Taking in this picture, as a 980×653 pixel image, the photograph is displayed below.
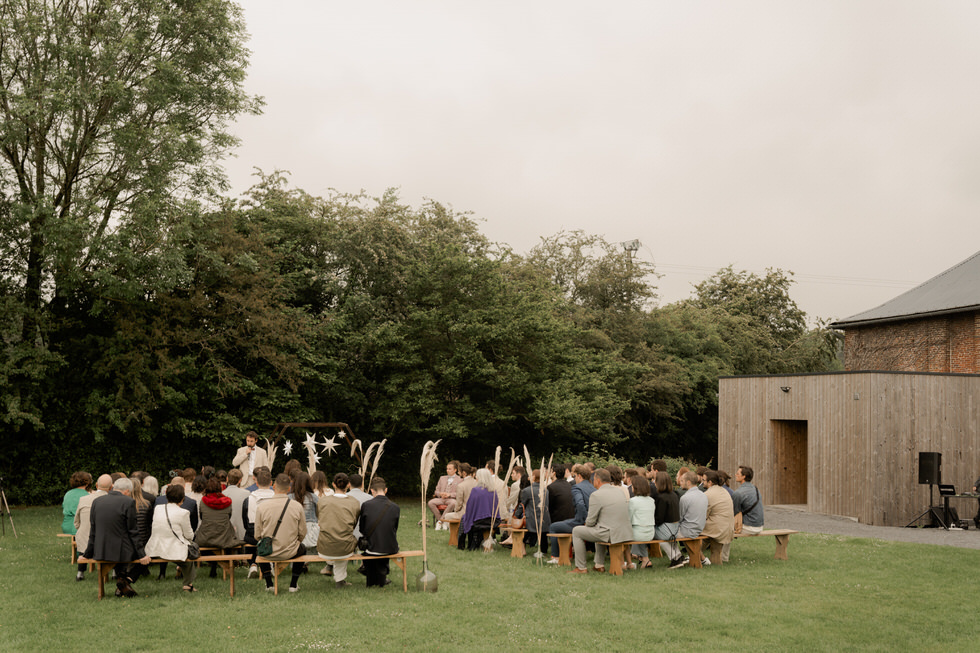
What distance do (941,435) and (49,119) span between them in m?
21.8

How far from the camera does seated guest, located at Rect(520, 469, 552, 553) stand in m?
12.3

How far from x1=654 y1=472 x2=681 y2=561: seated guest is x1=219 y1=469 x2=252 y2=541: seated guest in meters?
5.65

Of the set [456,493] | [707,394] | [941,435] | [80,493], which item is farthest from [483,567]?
[707,394]

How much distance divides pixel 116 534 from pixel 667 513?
7163mm

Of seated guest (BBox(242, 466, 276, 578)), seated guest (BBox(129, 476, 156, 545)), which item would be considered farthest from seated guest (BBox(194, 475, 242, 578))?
seated guest (BBox(129, 476, 156, 545))

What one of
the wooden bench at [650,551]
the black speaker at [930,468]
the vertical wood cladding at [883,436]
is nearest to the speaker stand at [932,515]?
the black speaker at [930,468]

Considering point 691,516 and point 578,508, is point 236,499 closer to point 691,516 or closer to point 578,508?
point 578,508

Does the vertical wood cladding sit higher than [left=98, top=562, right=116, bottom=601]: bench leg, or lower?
higher

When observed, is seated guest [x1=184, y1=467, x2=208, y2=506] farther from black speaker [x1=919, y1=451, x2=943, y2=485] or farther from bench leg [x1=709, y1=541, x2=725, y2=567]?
black speaker [x1=919, y1=451, x2=943, y2=485]

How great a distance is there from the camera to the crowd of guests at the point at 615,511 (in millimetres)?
11133

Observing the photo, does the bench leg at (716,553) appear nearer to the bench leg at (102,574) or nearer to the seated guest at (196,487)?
the seated guest at (196,487)

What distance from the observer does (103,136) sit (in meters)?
19.3

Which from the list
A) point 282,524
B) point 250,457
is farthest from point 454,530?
point 282,524

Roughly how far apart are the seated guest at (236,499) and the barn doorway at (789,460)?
1501 centimetres
